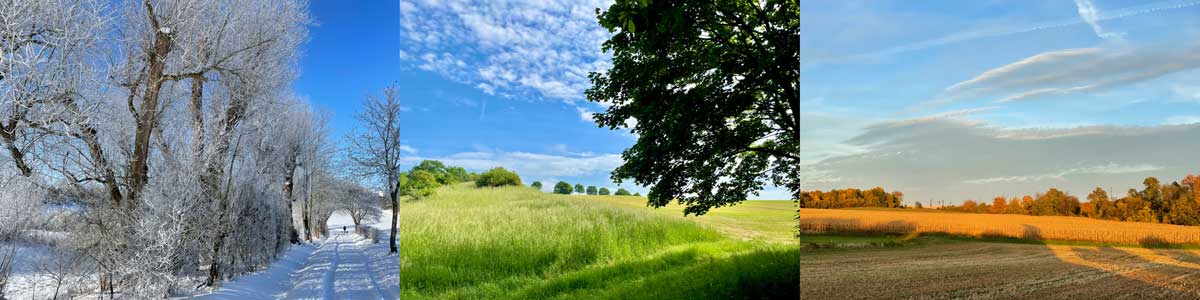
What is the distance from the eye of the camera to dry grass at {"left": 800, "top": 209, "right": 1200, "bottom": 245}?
4.11 metres

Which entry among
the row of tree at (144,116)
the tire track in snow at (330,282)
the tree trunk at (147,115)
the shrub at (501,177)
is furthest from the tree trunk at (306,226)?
the shrub at (501,177)

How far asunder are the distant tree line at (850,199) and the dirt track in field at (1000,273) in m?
0.38

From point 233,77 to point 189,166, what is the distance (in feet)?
5.63

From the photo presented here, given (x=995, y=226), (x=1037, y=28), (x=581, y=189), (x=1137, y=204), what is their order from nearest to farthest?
(x=1137, y=204) < (x=1037, y=28) < (x=995, y=226) < (x=581, y=189)

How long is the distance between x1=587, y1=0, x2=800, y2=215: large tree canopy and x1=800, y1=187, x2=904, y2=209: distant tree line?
1.53ft

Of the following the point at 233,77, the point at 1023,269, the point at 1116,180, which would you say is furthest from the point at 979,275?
the point at 233,77

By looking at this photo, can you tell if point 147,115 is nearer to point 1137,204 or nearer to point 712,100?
point 712,100

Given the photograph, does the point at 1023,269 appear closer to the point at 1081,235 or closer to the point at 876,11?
the point at 1081,235

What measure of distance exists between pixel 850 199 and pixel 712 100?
1577 mm

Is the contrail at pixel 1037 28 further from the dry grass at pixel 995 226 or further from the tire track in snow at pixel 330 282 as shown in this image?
the tire track in snow at pixel 330 282

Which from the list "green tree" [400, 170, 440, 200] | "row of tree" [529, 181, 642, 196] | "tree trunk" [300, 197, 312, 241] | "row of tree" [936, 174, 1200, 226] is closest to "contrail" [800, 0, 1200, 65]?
"row of tree" [936, 174, 1200, 226]

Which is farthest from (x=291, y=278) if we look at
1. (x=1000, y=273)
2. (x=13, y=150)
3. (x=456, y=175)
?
(x=1000, y=273)

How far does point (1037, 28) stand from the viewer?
4.66 metres

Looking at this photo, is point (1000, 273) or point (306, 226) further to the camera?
point (306, 226)
